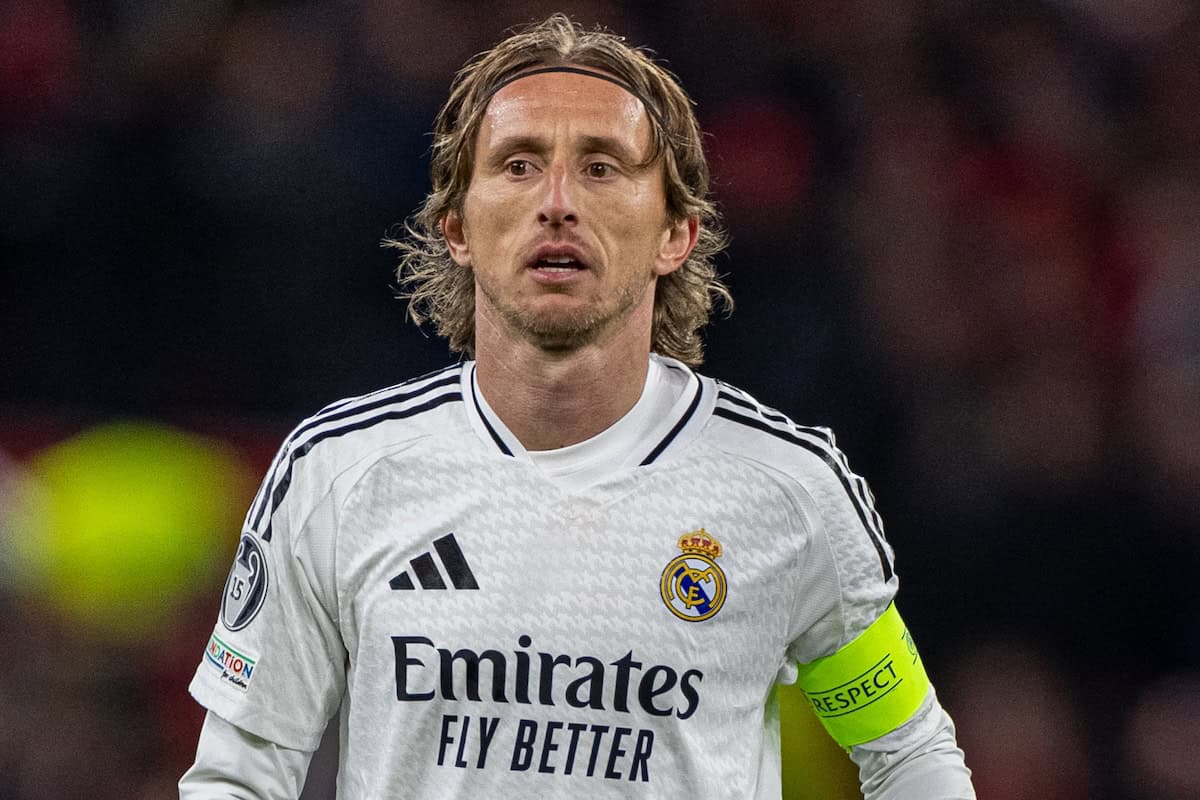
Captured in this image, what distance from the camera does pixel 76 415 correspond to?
5.05 meters

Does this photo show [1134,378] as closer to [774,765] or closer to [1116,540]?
[1116,540]

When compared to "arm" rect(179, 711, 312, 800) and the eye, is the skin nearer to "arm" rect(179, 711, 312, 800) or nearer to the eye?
the eye

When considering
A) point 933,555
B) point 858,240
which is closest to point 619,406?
point 933,555

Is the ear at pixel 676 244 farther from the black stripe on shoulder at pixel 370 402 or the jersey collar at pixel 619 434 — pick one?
the black stripe on shoulder at pixel 370 402

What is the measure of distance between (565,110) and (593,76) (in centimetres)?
11

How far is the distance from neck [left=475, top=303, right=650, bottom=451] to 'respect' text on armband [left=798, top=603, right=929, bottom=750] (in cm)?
58

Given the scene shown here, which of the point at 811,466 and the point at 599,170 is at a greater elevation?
the point at 599,170

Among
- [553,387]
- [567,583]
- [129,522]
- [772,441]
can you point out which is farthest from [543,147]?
[129,522]

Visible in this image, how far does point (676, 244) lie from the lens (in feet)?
9.62

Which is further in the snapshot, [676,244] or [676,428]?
[676,244]

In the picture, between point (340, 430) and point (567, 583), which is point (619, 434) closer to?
point (567, 583)

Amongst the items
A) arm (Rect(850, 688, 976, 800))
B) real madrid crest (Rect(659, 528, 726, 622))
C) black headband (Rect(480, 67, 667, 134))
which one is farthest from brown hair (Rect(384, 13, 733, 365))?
arm (Rect(850, 688, 976, 800))

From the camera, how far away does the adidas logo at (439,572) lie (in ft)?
8.45

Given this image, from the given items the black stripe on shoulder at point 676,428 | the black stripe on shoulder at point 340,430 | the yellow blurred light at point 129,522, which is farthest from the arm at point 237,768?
the yellow blurred light at point 129,522
